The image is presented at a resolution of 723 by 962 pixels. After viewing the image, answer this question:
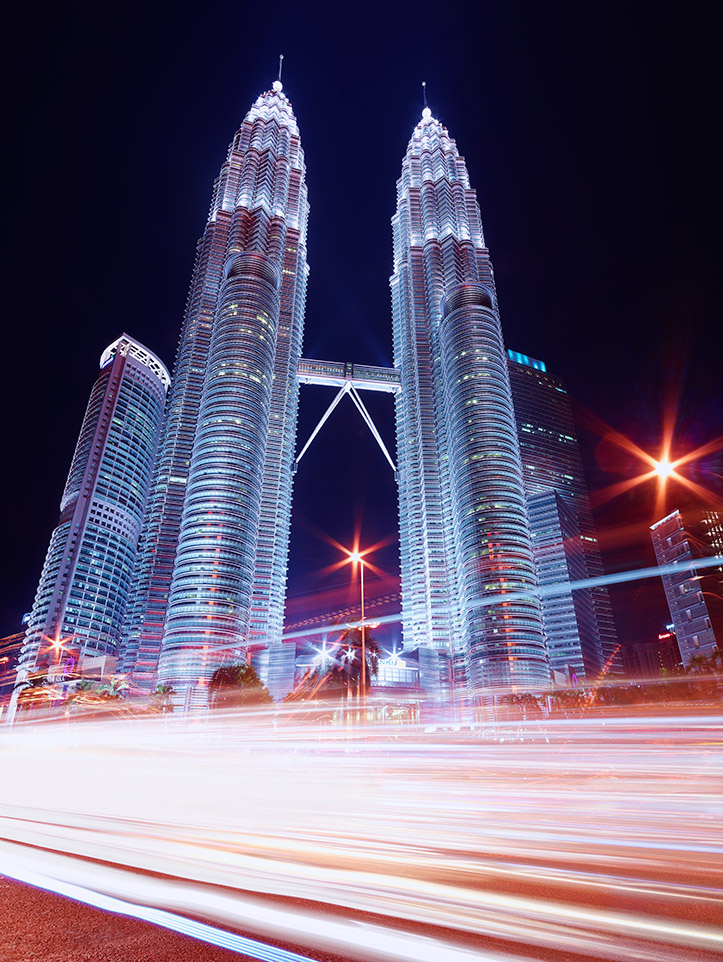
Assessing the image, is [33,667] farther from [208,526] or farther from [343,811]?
[343,811]

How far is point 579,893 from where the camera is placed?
6.21m

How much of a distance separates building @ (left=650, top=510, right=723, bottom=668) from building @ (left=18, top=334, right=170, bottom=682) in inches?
6074

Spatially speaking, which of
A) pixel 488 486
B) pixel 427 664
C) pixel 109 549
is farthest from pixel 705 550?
pixel 109 549

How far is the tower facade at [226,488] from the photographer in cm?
14000

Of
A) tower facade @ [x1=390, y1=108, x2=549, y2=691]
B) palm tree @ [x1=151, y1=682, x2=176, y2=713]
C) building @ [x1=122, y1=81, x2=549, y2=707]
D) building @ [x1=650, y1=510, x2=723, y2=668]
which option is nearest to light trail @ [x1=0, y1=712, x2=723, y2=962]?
palm tree @ [x1=151, y1=682, x2=176, y2=713]

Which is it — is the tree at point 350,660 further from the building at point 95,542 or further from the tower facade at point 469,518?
the building at point 95,542

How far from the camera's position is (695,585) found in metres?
138

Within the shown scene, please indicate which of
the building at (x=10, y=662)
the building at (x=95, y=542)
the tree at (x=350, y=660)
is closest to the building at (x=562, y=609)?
the tree at (x=350, y=660)

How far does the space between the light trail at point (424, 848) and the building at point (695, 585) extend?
5349 inches

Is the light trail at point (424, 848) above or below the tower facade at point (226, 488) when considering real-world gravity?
below

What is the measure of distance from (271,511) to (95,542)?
53.4 metres

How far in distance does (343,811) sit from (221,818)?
2.31m

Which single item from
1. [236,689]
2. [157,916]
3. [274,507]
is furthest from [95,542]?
[157,916]

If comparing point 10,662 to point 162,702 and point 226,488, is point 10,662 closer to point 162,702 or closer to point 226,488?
point 226,488
